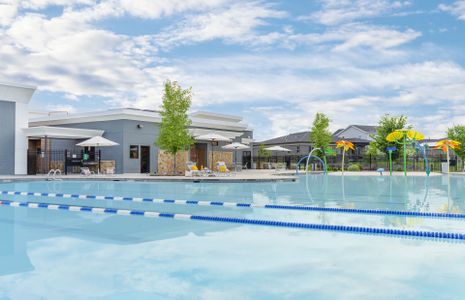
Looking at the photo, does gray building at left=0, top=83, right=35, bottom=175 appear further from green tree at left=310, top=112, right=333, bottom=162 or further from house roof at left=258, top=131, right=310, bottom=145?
house roof at left=258, top=131, right=310, bottom=145

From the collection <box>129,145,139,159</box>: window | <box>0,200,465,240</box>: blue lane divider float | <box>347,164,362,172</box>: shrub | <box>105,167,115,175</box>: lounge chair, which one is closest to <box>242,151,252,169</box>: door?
<box>347,164,362,172</box>: shrub

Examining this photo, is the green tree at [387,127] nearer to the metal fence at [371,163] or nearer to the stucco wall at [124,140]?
the metal fence at [371,163]

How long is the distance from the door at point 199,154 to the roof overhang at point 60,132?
7036mm

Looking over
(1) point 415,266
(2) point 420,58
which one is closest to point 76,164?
(2) point 420,58

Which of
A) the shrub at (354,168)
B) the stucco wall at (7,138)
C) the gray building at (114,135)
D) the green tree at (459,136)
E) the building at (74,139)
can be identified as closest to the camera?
the stucco wall at (7,138)

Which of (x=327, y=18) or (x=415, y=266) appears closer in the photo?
(x=415, y=266)

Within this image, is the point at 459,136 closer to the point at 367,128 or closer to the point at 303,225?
the point at 367,128

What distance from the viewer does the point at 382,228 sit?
7836 mm

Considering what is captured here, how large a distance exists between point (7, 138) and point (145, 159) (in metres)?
7.68

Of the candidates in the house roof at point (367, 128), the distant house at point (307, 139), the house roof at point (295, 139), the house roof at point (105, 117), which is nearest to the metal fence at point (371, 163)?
the distant house at point (307, 139)

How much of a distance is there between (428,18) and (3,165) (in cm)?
2203

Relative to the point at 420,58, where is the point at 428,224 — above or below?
below

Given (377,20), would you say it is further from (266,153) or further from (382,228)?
(266,153)

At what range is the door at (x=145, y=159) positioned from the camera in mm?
27734
